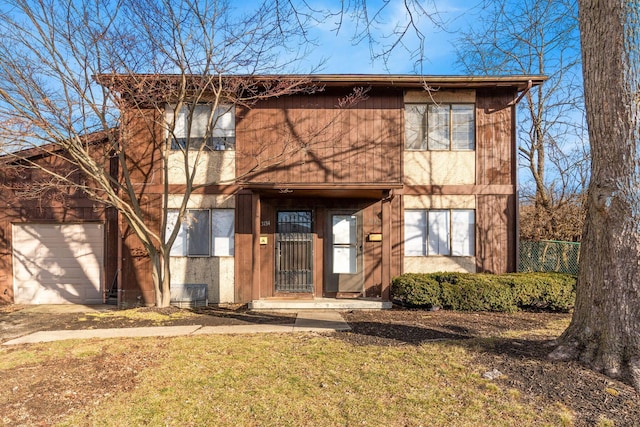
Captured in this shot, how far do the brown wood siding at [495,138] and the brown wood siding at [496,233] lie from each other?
0.53m

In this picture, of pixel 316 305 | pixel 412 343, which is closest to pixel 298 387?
pixel 412 343

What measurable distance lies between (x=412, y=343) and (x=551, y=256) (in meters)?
8.89

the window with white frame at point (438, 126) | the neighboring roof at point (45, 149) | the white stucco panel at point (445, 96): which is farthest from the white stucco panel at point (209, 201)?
the white stucco panel at point (445, 96)

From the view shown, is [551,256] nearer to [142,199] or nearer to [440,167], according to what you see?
[440,167]

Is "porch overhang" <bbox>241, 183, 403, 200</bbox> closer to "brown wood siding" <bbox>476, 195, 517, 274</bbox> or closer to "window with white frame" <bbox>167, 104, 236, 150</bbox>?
"window with white frame" <bbox>167, 104, 236, 150</bbox>

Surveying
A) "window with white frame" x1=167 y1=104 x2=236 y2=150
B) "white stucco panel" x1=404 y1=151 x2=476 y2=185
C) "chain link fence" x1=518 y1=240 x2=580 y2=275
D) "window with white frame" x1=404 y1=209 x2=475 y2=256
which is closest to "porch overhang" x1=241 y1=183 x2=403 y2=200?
"white stucco panel" x1=404 y1=151 x2=476 y2=185

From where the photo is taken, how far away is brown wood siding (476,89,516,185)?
10469 mm

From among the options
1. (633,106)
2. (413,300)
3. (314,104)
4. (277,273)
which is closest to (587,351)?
(633,106)

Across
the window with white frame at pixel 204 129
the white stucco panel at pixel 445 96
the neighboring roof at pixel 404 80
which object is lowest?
the window with white frame at pixel 204 129

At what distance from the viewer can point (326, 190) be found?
9.36 m

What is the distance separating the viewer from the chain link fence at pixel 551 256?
485 inches

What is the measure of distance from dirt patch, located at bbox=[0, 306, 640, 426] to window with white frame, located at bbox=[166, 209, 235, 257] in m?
2.02

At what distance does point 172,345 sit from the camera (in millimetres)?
6004

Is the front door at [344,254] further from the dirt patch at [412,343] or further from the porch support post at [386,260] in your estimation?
the dirt patch at [412,343]
